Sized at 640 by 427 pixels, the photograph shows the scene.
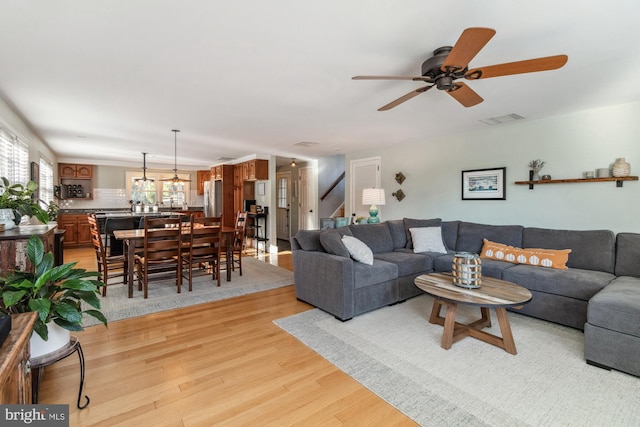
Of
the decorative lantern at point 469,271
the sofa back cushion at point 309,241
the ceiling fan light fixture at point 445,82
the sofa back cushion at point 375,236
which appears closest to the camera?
the ceiling fan light fixture at point 445,82

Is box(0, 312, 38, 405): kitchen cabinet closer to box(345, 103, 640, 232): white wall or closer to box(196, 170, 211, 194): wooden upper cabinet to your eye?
box(345, 103, 640, 232): white wall

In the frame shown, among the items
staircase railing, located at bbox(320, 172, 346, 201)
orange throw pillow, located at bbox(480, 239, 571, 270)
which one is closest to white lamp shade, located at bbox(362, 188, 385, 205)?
orange throw pillow, located at bbox(480, 239, 571, 270)

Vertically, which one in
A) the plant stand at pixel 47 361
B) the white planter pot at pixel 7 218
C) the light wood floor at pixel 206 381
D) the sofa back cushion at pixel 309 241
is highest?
the white planter pot at pixel 7 218

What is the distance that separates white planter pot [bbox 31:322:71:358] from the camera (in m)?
1.62

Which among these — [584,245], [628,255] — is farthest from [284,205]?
[628,255]

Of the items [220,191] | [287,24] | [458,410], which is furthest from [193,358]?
[220,191]

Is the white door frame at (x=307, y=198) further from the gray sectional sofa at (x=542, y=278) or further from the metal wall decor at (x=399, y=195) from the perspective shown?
the gray sectional sofa at (x=542, y=278)

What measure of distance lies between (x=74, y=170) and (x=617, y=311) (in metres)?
10.6

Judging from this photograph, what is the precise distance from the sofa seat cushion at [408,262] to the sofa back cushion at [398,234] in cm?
44

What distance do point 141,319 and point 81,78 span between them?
92.0 inches

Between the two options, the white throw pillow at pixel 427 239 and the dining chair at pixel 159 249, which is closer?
the dining chair at pixel 159 249

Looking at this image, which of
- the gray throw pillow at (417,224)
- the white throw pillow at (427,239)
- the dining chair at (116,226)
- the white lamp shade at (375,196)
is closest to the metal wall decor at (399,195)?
the white lamp shade at (375,196)

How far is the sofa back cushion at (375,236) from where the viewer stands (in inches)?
166

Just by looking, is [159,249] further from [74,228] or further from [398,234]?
[74,228]
